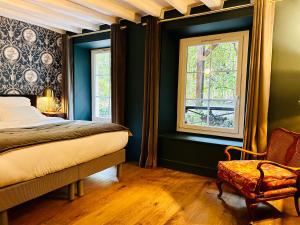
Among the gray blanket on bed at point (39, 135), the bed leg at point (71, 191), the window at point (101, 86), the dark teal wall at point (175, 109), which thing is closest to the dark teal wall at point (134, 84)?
the dark teal wall at point (175, 109)

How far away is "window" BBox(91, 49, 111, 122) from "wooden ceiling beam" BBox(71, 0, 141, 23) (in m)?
1.29

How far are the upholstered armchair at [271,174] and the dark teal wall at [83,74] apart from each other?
3.27m

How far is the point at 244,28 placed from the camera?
127 inches

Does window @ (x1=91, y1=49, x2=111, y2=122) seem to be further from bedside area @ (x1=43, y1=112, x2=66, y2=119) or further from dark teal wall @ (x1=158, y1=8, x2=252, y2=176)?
dark teal wall @ (x1=158, y1=8, x2=252, y2=176)

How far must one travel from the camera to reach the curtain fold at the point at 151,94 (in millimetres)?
3410

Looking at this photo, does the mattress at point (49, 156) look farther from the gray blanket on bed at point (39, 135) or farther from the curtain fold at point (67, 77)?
the curtain fold at point (67, 77)

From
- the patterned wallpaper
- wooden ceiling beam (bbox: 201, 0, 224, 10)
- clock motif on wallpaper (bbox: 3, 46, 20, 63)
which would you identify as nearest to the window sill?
wooden ceiling beam (bbox: 201, 0, 224, 10)

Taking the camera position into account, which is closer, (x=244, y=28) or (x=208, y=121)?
(x=244, y=28)

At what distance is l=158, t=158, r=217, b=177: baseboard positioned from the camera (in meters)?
3.17

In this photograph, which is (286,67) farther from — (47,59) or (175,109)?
(47,59)

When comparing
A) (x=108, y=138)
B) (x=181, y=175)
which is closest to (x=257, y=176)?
(x=181, y=175)

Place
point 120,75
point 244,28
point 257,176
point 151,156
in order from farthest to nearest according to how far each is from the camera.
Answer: point 120,75
point 151,156
point 244,28
point 257,176

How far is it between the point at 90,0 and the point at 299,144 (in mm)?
3021

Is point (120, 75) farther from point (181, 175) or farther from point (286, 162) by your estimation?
point (286, 162)
